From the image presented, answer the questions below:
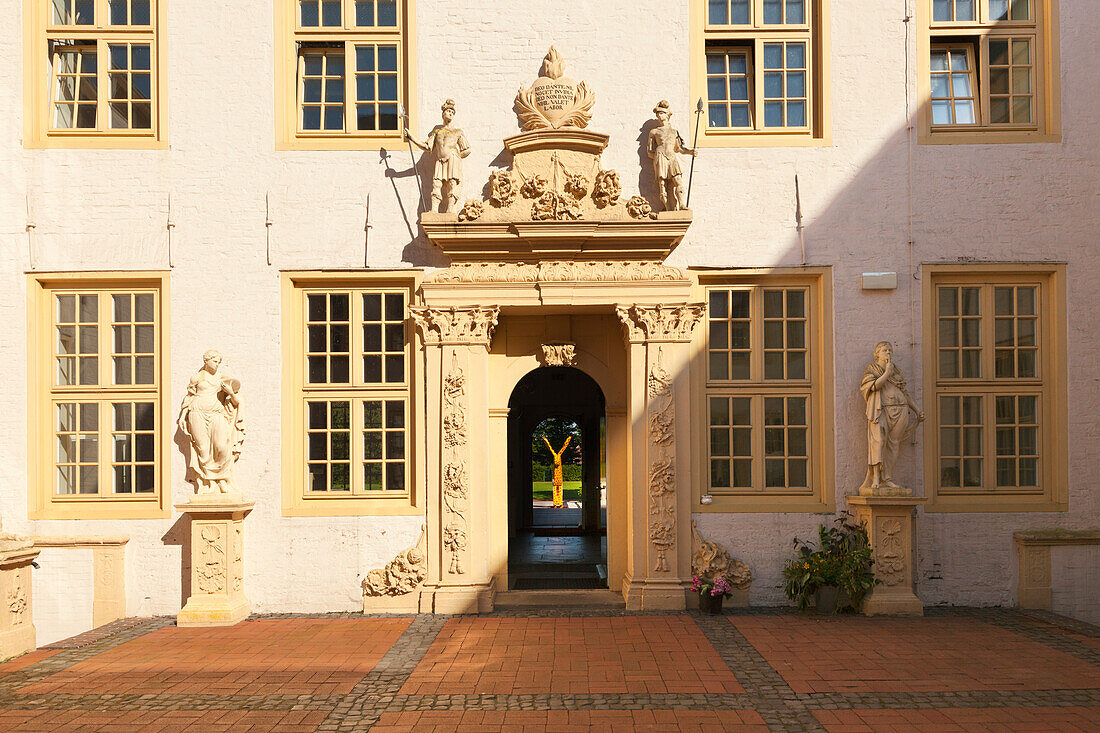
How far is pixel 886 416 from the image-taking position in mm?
8383

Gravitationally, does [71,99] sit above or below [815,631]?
above

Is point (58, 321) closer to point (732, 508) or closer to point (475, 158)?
point (475, 158)

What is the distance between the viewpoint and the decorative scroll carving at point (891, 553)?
8.34 meters

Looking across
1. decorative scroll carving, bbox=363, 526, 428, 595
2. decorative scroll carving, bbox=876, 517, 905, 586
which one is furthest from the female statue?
decorative scroll carving, bbox=876, 517, 905, 586

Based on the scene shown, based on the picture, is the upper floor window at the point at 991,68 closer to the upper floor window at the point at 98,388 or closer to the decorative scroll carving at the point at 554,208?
the decorative scroll carving at the point at 554,208

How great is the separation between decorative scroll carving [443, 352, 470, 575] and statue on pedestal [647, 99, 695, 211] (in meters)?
2.74

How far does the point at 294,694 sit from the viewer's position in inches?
236

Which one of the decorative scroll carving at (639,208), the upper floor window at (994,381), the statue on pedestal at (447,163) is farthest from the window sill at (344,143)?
the upper floor window at (994,381)

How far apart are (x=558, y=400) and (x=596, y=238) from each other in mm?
7560

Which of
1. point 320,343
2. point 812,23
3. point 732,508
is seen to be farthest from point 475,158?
point 732,508

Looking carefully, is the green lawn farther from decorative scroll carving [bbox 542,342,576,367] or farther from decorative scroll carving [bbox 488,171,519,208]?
decorative scroll carving [bbox 488,171,519,208]

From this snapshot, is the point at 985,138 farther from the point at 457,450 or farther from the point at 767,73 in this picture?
the point at 457,450

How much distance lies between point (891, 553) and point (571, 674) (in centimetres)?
387

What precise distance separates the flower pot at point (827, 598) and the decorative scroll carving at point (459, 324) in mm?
4255
